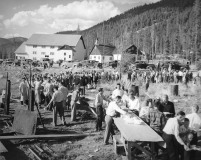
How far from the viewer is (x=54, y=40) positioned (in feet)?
225

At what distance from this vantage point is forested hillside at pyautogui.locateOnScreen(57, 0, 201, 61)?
192ft

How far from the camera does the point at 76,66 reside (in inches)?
1686

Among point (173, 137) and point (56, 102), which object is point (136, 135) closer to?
point (173, 137)

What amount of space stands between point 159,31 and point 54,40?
63.0 metres

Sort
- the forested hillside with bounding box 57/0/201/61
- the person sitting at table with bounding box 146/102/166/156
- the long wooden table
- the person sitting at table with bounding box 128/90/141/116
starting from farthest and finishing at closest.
→ the forested hillside with bounding box 57/0/201/61 → the person sitting at table with bounding box 128/90/141/116 → the person sitting at table with bounding box 146/102/166/156 → the long wooden table

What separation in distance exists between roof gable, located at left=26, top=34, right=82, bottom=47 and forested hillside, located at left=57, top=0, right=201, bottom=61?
10.1 metres

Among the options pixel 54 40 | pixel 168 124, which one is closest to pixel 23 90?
pixel 168 124

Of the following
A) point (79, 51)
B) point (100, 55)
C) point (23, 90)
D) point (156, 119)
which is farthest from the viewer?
point (79, 51)

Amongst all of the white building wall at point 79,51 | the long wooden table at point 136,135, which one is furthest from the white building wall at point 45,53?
the long wooden table at point 136,135

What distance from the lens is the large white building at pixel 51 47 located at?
65438 mm

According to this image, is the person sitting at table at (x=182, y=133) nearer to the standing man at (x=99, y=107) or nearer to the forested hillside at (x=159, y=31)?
the standing man at (x=99, y=107)

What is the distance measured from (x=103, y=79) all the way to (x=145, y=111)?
718 inches

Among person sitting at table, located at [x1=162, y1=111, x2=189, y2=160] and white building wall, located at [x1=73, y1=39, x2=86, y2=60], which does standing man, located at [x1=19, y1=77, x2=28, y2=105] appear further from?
white building wall, located at [x1=73, y1=39, x2=86, y2=60]

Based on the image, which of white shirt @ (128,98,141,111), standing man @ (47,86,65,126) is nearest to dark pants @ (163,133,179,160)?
white shirt @ (128,98,141,111)
